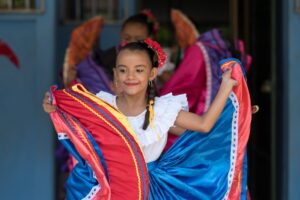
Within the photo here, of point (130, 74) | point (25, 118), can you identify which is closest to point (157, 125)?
point (130, 74)

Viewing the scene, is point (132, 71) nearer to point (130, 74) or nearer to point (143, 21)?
point (130, 74)

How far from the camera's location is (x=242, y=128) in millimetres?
2635

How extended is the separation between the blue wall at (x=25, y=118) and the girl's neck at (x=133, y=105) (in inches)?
42.8

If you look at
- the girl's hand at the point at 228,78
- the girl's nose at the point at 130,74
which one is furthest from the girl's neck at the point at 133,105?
the girl's hand at the point at 228,78

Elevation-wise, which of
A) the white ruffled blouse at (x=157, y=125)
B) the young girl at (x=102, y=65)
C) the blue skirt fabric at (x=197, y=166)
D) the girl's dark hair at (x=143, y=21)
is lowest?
the blue skirt fabric at (x=197, y=166)

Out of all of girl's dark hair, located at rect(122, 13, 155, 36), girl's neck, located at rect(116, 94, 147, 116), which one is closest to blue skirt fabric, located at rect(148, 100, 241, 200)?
girl's neck, located at rect(116, 94, 147, 116)

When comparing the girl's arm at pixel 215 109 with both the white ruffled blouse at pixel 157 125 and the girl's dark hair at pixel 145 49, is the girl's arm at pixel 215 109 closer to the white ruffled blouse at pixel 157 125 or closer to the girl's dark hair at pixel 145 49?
the white ruffled blouse at pixel 157 125

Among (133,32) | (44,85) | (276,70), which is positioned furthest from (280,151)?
(44,85)

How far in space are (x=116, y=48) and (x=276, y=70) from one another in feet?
3.44

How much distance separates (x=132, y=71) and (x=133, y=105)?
172 mm

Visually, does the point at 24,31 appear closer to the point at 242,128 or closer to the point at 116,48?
the point at 116,48

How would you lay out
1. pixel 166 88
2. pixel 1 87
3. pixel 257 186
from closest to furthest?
pixel 166 88 < pixel 1 87 < pixel 257 186
